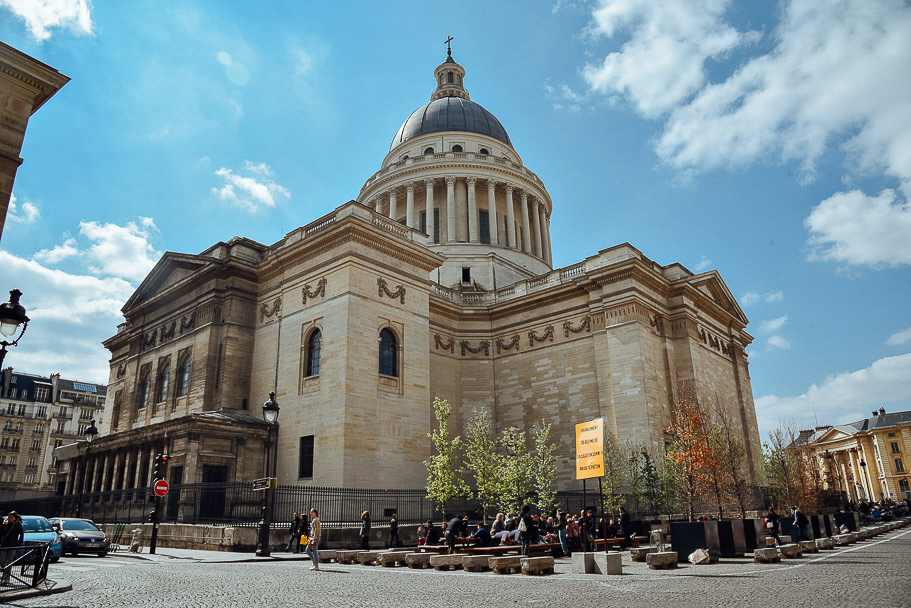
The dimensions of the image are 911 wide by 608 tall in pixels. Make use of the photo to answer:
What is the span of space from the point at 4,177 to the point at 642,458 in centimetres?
2473

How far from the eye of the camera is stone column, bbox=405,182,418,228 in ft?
154

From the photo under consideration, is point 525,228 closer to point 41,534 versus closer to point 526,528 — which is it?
point 526,528

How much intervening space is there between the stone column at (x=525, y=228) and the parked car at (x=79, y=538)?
3429 cm

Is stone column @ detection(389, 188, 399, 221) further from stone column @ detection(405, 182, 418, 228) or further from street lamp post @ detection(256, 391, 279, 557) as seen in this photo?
street lamp post @ detection(256, 391, 279, 557)

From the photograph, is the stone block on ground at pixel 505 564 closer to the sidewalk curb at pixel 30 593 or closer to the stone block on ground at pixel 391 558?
the stone block on ground at pixel 391 558

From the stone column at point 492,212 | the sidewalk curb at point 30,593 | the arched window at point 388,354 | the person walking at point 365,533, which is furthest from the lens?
the stone column at point 492,212

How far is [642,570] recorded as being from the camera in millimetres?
14188

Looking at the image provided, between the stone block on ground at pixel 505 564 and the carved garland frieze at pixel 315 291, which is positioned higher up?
the carved garland frieze at pixel 315 291

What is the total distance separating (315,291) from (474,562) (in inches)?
661

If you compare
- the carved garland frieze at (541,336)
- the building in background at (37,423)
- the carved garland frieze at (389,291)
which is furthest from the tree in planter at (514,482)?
the building in background at (37,423)

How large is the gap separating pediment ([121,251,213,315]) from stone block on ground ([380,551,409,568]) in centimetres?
2024

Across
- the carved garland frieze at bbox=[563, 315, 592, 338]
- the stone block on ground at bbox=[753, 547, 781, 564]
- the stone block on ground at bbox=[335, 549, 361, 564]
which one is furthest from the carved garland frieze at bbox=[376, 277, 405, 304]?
the stone block on ground at bbox=[753, 547, 781, 564]

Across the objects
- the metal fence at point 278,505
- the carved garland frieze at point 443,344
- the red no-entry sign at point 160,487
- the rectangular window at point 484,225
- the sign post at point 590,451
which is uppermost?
the rectangular window at point 484,225

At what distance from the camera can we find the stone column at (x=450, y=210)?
45.2m
